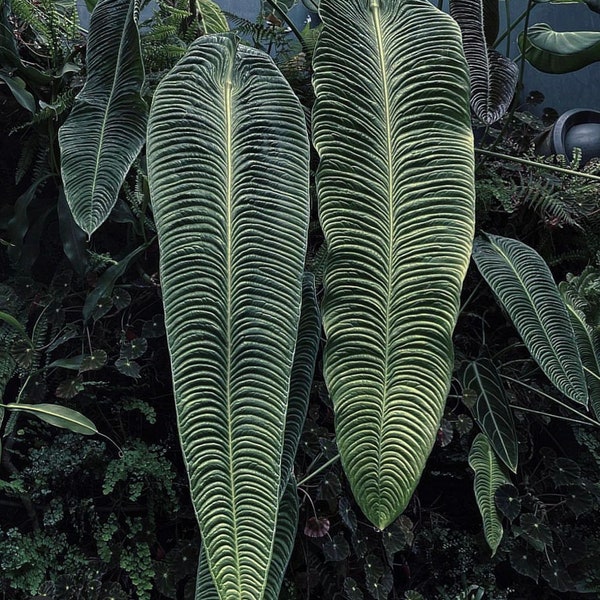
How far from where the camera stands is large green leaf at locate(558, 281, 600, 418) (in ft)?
4.55

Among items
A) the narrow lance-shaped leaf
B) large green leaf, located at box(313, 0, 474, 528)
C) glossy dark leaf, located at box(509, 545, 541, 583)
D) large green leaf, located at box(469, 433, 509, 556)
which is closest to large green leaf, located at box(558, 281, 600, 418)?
large green leaf, located at box(469, 433, 509, 556)

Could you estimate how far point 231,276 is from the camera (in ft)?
2.12

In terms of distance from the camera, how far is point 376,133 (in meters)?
0.73

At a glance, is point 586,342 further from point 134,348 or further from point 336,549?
point 134,348

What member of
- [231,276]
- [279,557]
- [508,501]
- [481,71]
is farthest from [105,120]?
[508,501]

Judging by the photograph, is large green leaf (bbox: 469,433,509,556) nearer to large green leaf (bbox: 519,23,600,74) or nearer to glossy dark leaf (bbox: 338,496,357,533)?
glossy dark leaf (bbox: 338,496,357,533)

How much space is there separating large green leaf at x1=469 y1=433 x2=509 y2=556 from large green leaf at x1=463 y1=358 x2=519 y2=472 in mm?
46

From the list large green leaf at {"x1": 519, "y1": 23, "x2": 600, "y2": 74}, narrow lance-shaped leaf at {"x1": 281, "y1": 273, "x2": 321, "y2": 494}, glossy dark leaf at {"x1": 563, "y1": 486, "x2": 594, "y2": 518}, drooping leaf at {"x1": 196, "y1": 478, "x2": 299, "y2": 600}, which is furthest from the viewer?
glossy dark leaf at {"x1": 563, "y1": 486, "x2": 594, "y2": 518}

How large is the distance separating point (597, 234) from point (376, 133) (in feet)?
4.62

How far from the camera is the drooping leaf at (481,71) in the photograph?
1.38 metres

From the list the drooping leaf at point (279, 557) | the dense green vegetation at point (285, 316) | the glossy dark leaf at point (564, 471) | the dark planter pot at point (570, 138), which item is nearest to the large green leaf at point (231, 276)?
the dense green vegetation at point (285, 316)

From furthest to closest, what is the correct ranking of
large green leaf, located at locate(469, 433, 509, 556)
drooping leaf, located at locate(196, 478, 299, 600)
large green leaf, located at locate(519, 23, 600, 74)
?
large green leaf, located at locate(519, 23, 600, 74) < large green leaf, located at locate(469, 433, 509, 556) < drooping leaf, located at locate(196, 478, 299, 600)

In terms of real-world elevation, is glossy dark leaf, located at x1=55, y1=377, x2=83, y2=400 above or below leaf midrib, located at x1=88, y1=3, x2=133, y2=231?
below

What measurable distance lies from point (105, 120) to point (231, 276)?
0.45 meters
